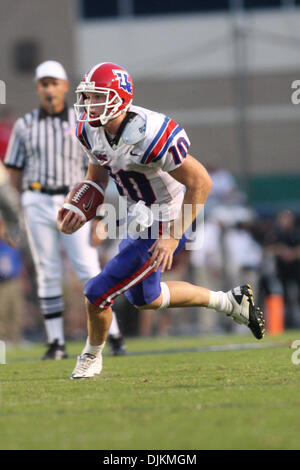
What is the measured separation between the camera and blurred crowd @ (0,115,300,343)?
10594 millimetres

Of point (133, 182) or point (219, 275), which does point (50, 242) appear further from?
point (219, 275)

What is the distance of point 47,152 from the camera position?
6.57m

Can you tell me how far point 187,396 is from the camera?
4.05m

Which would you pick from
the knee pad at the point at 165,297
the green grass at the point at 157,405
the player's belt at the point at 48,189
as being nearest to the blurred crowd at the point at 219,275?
the player's belt at the point at 48,189

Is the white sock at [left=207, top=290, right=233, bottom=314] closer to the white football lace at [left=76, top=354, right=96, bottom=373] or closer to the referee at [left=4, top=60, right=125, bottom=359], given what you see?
the white football lace at [left=76, top=354, right=96, bottom=373]

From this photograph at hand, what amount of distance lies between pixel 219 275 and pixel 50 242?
4539mm

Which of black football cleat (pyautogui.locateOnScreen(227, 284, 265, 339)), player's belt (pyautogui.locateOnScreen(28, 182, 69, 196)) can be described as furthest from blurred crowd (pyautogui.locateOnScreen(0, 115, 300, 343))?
black football cleat (pyautogui.locateOnScreen(227, 284, 265, 339))

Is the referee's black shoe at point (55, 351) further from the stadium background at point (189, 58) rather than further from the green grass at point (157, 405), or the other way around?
the stadium background at point (189, 58)

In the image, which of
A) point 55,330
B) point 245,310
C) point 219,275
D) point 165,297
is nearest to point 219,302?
point 245,310

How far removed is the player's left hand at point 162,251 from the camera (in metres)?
4.71

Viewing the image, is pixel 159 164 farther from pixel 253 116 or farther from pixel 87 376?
pixel 253 116

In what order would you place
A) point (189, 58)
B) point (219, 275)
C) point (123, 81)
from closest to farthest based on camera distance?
1. point (123, 81)
2. point (219, 275)
3. point (189, 58)

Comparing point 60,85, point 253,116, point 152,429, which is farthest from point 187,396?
point 253,116

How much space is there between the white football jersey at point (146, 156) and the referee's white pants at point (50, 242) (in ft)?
4.67
